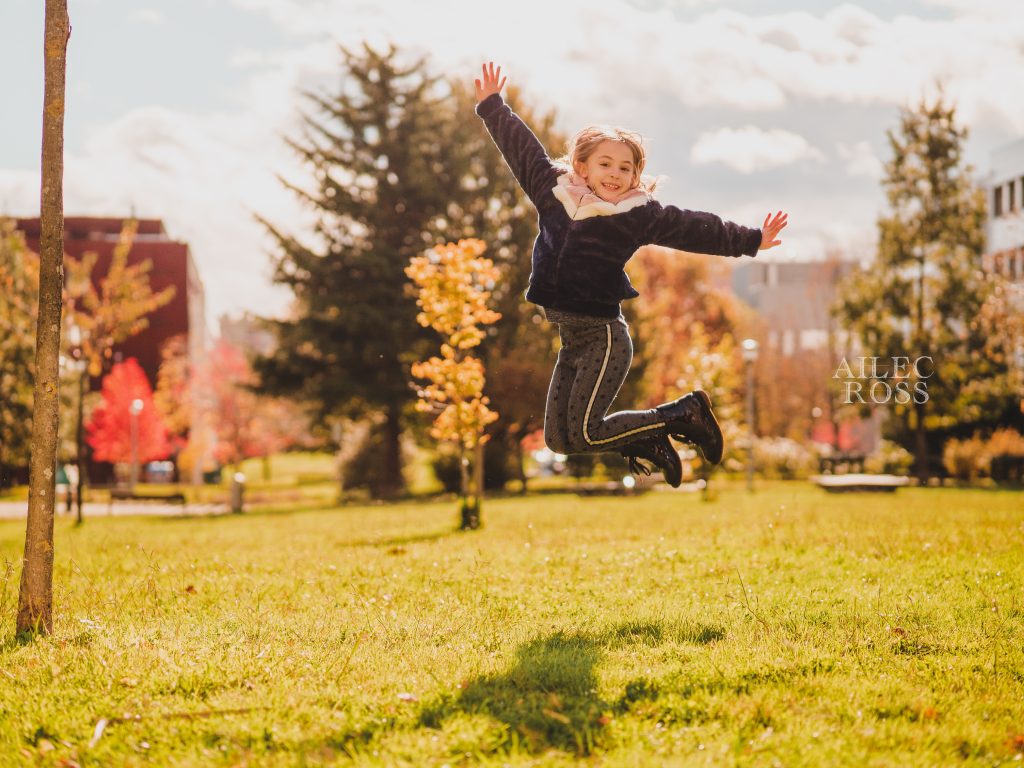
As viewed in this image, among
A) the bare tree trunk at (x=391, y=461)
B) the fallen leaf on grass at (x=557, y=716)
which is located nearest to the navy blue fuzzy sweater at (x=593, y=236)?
the fallen leaf on grass at (x=557, y=716)

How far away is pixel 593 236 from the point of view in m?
5.14

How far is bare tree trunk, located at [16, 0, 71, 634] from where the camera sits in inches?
220

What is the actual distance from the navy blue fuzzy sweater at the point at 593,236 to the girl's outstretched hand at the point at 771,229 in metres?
0.05

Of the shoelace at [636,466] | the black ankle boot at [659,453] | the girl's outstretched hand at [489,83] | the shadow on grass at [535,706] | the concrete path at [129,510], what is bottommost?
the concrete path at [129,510]

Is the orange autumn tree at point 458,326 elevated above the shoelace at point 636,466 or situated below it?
above

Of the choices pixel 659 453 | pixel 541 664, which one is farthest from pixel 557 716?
pixel 659 453

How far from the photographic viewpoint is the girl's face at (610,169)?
521 centimetres

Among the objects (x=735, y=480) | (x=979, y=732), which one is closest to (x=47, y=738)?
(x=979, y=732)

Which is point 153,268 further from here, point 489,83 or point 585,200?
point 585,200

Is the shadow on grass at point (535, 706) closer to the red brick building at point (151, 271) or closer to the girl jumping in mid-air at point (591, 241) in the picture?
the girl jumping in mid-air at point (591, 241)

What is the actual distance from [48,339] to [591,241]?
327cm

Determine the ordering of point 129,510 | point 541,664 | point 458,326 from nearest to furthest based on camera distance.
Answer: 1. point 541,664
2. point 458,326
3. point 129,510

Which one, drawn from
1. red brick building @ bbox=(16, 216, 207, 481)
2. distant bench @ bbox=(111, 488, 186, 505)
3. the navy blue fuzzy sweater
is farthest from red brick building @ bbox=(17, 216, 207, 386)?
the navy blue fuzzy sweater

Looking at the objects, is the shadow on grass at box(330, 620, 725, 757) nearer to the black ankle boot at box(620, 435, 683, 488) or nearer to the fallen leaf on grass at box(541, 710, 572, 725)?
the fallen leaf on grass at box(541, 710, 572, 725)
